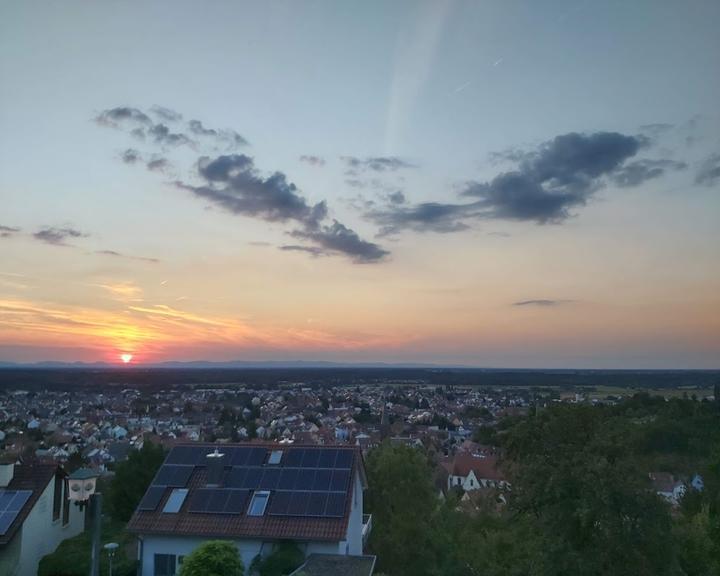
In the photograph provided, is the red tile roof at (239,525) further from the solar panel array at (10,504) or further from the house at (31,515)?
the solar panel array at (10,504)

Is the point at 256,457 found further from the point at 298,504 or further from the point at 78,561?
the point at 78,561

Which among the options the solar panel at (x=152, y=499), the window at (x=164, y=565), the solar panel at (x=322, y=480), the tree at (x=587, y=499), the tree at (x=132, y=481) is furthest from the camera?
the tree at (x=132, y=481)

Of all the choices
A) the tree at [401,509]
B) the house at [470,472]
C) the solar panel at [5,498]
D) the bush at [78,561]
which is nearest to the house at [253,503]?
the bush at [78,561]

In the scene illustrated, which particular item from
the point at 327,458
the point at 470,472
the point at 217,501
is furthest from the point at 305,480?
the point at 470,472

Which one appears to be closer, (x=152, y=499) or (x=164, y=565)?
(x=164, y=565)

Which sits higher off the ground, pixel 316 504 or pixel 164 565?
pixel 316 504

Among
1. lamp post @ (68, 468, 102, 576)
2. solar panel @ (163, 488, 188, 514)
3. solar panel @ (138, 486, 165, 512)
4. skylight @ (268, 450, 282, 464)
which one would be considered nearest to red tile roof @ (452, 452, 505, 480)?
skylight @ (268, 450, 282, 464)

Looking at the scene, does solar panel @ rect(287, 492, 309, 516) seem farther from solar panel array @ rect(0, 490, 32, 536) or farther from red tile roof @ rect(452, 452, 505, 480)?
red tile roof @ rect(452, 452, 505, 480)
